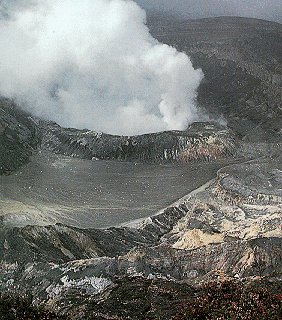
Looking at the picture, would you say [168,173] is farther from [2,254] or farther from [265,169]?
[2,254]

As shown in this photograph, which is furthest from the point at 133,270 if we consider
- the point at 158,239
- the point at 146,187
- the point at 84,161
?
the point at 84,161

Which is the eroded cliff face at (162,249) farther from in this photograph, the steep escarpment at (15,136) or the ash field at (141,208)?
the steep escarpment at (15,136)

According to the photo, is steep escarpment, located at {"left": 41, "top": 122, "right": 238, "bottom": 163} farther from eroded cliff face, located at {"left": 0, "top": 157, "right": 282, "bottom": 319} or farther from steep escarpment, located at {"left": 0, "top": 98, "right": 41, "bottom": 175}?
eroded cliff face, located at {"left": 0, "top": 157, "right": 282, "bottom": 319}

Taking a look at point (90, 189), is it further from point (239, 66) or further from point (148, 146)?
point (239, 66)

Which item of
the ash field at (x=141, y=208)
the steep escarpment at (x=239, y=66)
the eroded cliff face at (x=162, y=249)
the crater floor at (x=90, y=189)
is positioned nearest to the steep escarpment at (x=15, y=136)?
the ash field at (x=141, y=208)

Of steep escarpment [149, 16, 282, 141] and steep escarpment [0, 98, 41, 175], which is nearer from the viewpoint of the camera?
steep escarpment [0, 98, 41, 175]

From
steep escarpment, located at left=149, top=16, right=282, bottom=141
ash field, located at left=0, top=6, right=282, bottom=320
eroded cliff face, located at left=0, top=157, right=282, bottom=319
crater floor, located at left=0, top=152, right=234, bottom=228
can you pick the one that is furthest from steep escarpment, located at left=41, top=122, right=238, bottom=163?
eroded cliff face, located at left=0, top=157, right=282, bottom=319

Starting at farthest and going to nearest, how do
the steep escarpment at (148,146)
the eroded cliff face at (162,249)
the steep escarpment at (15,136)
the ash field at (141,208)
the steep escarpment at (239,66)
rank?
the steep escarpment at (239,66) < the steep escarpment at (148,146) < the steep escarpment at (15,136) < the eroded cliff face at (162,249) < the ash field at (141,208)

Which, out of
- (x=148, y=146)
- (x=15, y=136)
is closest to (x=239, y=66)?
(x=148, y=146)
